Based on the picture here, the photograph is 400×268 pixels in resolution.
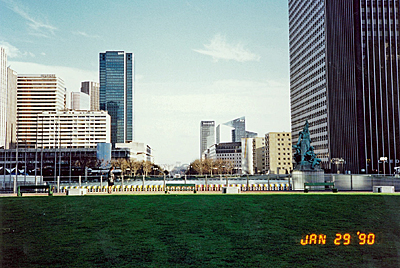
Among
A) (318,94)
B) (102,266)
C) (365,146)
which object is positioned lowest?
(102,266)

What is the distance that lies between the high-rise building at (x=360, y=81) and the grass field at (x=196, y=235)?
173 feet

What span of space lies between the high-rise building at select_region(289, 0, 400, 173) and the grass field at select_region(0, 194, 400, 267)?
173 ft

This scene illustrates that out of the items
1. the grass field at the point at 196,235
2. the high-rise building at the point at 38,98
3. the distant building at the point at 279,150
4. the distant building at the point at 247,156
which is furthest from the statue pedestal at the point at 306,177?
the distant building at the point at 247,156

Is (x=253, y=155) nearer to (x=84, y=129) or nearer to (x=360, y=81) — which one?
(x=84, y=129)

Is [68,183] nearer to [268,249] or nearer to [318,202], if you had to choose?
[318,202]

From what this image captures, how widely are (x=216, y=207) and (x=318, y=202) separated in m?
4.61

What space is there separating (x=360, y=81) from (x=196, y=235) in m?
68.2

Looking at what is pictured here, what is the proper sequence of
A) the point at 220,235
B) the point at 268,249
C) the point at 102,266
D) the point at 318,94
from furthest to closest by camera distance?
the point at 318,94
the point at 220,235
the point at 268,249
the point at 102,266

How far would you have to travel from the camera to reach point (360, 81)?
71.6m

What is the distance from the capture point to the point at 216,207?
15.6 meters

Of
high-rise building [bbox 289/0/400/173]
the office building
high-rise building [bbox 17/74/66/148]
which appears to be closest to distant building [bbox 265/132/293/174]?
high-rise building [bbox 289/0/400/173]

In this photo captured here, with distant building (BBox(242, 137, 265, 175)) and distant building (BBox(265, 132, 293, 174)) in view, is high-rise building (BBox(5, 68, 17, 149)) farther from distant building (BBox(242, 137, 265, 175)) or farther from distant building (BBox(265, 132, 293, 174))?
distant building (BBox(242, 137, 265, 175))

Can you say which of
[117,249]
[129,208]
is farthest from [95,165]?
[117,249]

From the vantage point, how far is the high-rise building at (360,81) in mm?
68681
